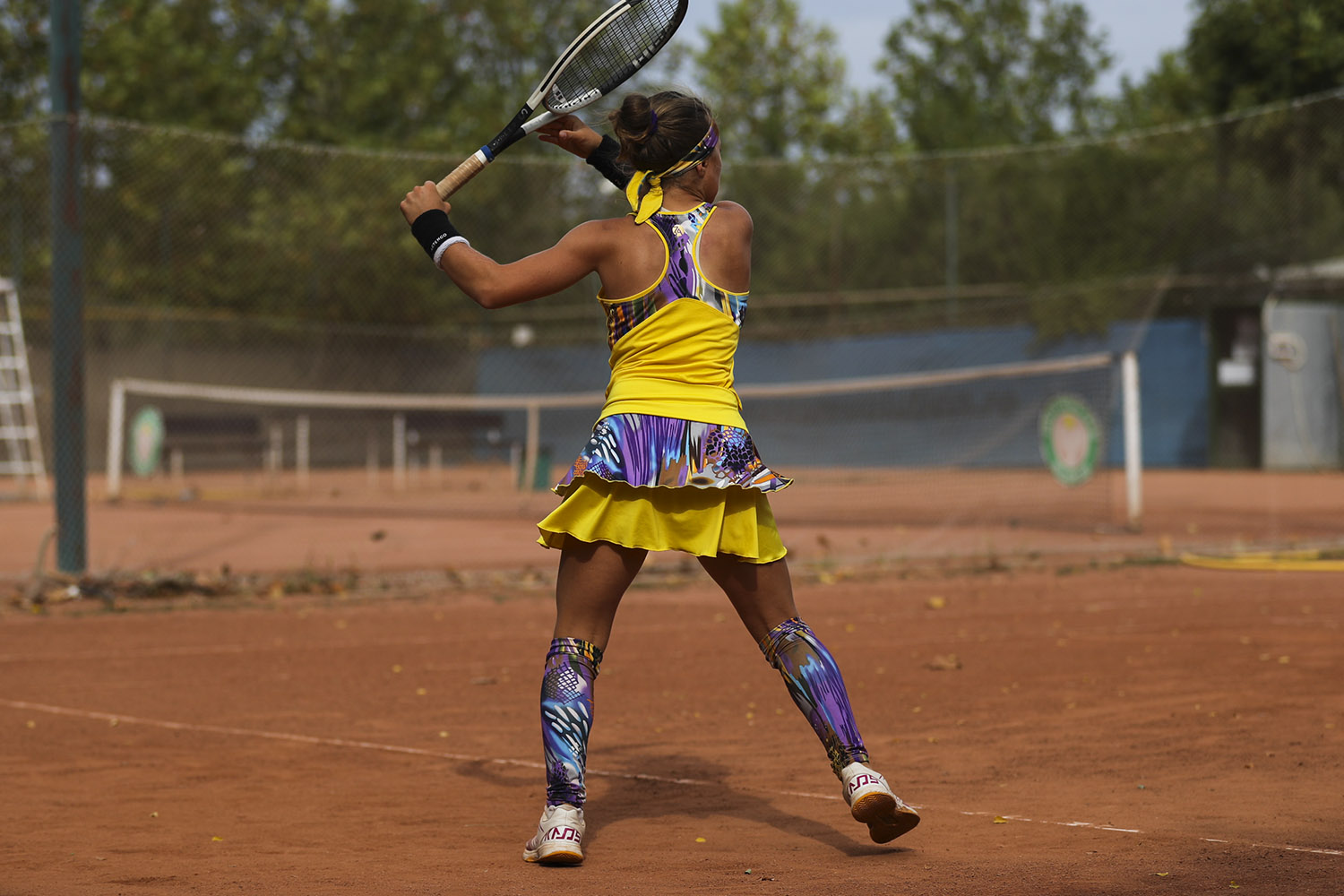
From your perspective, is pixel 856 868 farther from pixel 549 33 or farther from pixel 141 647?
pixel 549 33

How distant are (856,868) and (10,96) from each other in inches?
1213

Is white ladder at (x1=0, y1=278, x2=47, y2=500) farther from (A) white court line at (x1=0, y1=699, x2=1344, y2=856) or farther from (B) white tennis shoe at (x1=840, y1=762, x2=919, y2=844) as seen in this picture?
(B) white tennis shoe at (x1=840, y1=762, x2=919, y2=844)

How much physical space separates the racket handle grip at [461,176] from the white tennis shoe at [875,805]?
1.75m

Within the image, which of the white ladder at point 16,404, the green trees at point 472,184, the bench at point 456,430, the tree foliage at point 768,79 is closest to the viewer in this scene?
the green trees at point 472,184

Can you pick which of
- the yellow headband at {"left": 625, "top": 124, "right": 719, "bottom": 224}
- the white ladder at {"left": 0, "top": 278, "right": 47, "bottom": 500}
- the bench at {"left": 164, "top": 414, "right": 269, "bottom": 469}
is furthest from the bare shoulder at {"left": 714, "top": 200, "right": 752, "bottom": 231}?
the bench at {"left": 164, "top": 414, "right": 269, "bottom": 469}

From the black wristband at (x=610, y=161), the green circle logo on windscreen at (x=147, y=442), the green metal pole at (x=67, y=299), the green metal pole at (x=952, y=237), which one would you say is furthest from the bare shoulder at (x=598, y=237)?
the green metal pole at (x=952, y=237)

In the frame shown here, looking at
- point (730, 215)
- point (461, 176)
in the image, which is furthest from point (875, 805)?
point (461, 176)

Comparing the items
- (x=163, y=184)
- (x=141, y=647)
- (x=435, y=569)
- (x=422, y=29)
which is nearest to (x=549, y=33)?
(x=422, y=29)

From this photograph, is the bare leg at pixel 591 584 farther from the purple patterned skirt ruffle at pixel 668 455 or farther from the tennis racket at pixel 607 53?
the tennis racket at pixel 607 53

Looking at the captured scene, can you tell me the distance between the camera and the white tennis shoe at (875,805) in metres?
3.37

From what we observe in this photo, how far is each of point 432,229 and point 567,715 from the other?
1.24 meters

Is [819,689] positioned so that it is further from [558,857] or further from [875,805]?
[558,857]

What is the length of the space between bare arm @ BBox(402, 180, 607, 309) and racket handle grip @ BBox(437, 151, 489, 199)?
0.69ft

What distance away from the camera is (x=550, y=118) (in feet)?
12.9
